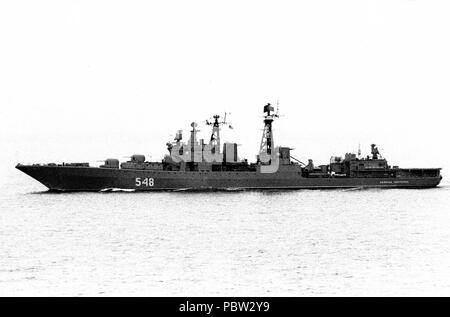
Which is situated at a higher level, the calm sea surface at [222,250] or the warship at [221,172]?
the warship at [221,172]

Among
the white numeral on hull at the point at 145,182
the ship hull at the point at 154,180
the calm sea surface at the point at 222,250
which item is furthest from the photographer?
the white numeral on hull at the point at 145,182

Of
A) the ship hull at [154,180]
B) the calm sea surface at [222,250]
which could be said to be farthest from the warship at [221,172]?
the calm sea surface at [222,250]

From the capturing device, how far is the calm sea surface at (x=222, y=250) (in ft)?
43.3

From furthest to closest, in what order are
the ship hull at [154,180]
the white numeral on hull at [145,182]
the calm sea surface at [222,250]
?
the white numeral on hull at [145,182], the ship hull at [154,180], the calm sea surface at [222,250]

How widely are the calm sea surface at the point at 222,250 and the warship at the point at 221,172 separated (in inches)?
472

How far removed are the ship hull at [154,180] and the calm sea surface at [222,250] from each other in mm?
11463

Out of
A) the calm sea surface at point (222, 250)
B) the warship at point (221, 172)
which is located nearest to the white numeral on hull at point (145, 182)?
the warship at point (221, 172)

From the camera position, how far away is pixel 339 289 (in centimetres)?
1284

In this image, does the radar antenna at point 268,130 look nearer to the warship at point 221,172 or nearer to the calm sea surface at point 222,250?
the warship at point 221,172

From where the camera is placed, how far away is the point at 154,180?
157 ft

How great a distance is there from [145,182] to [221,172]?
24.4ft

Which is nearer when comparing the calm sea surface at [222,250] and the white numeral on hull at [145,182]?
the calm sea surface at [222,250]

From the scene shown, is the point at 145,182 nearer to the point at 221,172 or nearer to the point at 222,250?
the point at 221,172
